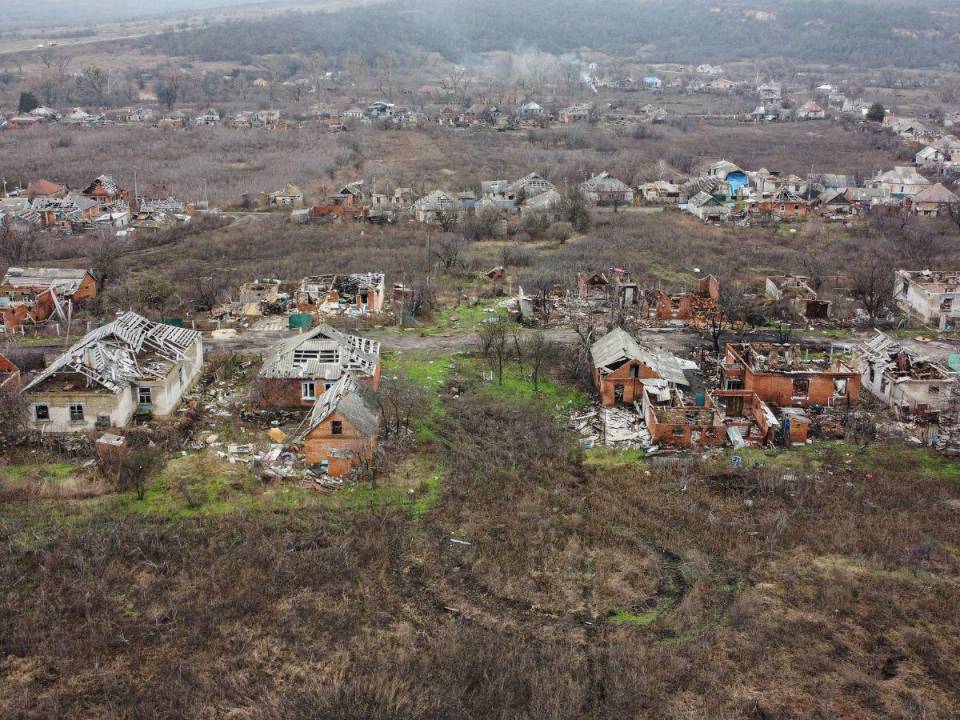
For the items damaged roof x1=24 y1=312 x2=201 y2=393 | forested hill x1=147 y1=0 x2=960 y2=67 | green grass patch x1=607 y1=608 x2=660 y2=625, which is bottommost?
green grass patch x1=607 y1=608 x2=660 y2=625

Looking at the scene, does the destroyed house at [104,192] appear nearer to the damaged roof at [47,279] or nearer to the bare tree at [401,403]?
the damaged roof at [47,279]

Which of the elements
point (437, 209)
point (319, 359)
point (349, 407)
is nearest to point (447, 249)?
point (437, 209)

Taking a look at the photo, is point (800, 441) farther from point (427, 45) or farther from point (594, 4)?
point (594, 4)

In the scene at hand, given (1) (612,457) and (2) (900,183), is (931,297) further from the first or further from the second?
(2) (900,183)

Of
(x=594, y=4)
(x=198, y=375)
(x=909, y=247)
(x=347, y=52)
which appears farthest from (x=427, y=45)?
(x=198, y=375)

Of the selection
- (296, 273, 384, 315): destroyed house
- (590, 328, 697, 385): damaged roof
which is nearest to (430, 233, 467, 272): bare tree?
(296, 273, 384, 315): destroyed house

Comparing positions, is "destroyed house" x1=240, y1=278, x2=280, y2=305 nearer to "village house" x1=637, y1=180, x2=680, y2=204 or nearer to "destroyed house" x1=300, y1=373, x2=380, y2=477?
"destroyed house" x1=300, y1=373, x2=380, y2=477
